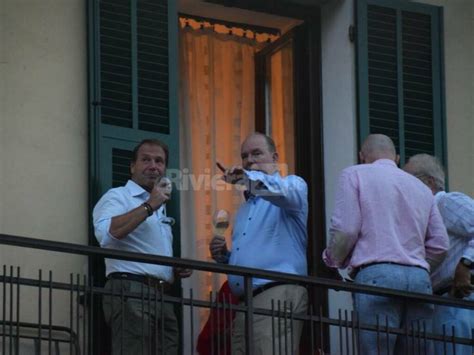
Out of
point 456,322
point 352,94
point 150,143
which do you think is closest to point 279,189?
point 150,143

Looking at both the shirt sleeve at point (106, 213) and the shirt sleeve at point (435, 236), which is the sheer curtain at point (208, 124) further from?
the shirt sleeve at point (435, 236)

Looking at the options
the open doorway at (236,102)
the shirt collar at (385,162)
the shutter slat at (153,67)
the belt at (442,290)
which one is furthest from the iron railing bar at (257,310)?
the shutter slat at (153,67)

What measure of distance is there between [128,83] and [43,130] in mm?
662

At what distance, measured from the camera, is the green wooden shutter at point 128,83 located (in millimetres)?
11125

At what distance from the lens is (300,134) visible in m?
12.4

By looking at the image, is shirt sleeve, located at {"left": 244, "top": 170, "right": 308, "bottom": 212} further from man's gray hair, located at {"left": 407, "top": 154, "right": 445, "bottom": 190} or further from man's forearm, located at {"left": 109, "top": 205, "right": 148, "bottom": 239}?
man's gray hair, located at {"left": 407, "top": 154, "right": 445, "bottom": 190}

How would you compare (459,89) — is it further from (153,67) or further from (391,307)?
(391,307)

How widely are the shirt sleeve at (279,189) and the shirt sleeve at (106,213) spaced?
0.79m

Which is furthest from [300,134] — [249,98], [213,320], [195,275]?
[213,320]

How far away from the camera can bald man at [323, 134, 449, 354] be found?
403 inches

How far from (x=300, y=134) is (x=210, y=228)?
947mm

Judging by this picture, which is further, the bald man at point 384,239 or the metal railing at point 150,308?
the bald man at point 384,239

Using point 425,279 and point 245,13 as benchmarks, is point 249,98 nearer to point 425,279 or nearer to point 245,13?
point 245,13

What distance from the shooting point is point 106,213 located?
420 inches
